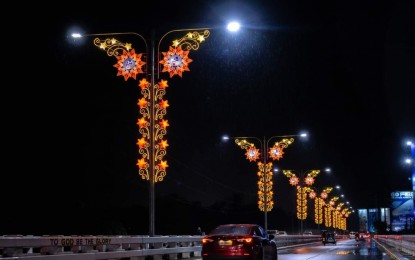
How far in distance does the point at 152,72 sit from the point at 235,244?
26.2 ft

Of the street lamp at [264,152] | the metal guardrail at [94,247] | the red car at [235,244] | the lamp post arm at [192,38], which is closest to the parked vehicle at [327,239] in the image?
the street lamp at [264,152]

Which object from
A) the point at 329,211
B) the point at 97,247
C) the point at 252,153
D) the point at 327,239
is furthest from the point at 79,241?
the point at 329,211

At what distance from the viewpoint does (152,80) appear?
25.9 meters

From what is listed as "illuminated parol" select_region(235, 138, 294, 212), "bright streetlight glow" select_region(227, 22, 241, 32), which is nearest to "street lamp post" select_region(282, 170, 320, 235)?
"illuminated parol" select_region(235, 138, 294, 212)

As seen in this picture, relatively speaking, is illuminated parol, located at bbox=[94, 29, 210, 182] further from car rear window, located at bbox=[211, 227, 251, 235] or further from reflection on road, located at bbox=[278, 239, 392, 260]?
reflection on road, located at bbox=[278, 239, 392, 260]

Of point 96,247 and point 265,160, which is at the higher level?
point 265,160

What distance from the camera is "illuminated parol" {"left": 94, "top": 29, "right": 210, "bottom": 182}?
25812 mm

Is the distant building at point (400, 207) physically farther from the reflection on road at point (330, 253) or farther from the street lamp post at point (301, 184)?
the reflection on road at point (330, 253)

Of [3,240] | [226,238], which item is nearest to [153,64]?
[226,238]

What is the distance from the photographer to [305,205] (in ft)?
240

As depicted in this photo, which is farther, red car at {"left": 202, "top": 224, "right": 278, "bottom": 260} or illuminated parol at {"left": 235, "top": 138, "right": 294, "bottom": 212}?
illuminated parol at {"left": 235, "top": 138, "right": 294, "bottom": 212}

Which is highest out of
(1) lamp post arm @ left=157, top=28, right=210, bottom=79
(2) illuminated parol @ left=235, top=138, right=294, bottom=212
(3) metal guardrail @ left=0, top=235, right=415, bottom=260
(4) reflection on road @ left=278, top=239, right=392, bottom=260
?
(1) lamp post arm @ left=157, top=28, right=210, bottom=79

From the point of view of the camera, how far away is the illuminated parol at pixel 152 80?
84.7 ft

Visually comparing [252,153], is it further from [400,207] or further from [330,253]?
[400,207]
